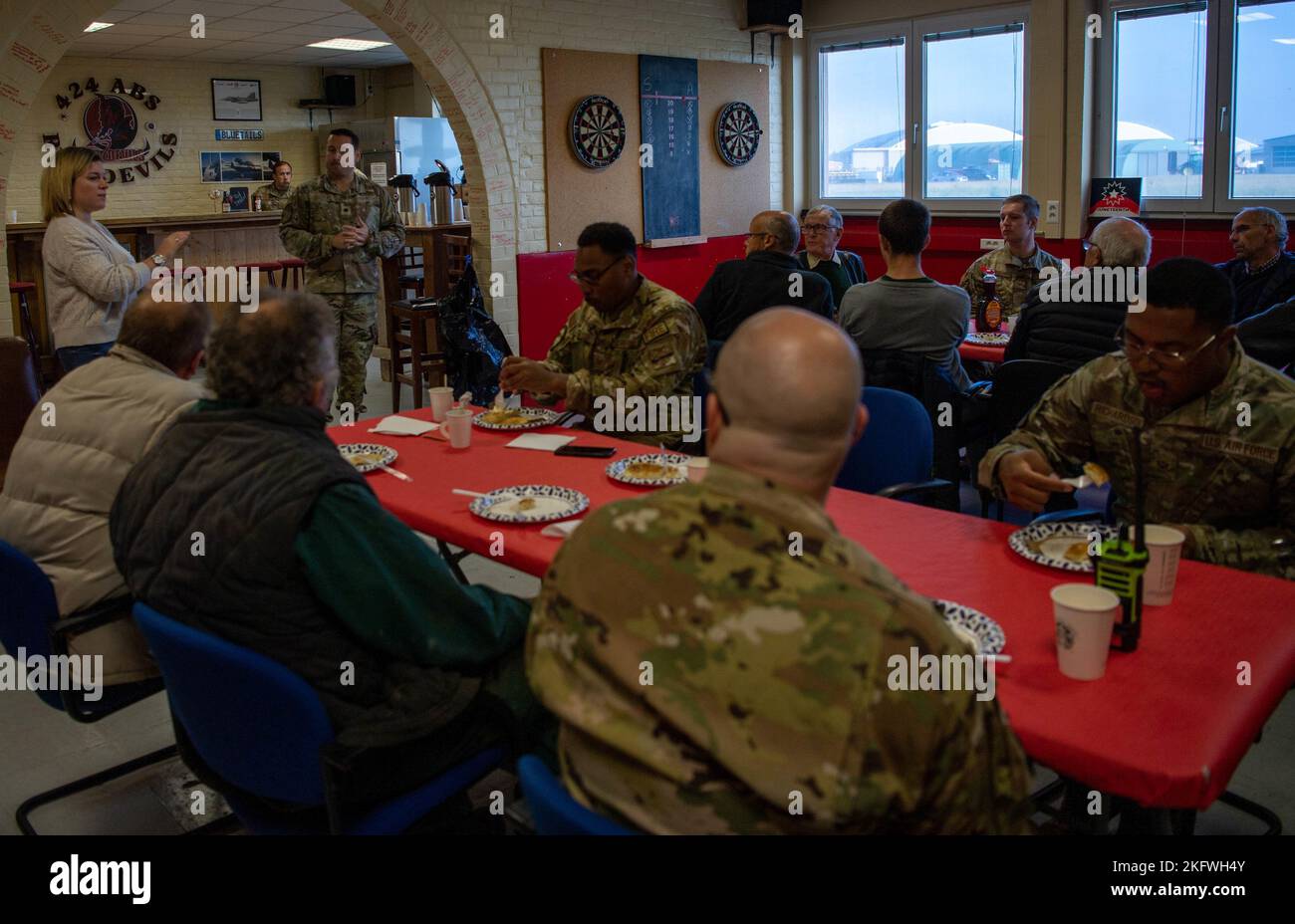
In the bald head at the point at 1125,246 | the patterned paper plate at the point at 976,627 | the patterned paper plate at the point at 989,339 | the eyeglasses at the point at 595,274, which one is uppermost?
the bald head at the point at 1125,246

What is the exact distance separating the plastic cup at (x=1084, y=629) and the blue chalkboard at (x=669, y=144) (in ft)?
21.8

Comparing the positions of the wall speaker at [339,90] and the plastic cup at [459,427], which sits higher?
the wall speaker at [339,90]

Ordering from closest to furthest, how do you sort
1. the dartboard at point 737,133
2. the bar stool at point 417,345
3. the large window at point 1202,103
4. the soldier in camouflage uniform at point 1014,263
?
1. the soldier in camouflage uniform at point 1014,263
2. the large window at point 1202,103
3. the bar stool at point 417,345
4. the dartboard at point 737,133

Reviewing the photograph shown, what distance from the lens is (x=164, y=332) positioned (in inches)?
102

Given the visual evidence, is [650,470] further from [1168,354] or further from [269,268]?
[269,268]

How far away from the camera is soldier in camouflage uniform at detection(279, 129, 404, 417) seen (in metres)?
6.43

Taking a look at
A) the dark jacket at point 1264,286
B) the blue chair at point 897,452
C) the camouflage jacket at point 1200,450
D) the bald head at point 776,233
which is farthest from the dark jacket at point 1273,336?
the camouflage jacket at point 1200,450

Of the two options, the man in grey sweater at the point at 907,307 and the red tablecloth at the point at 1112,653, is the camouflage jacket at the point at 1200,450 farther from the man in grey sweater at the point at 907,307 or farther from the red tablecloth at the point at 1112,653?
the man in grey sweater at the point at 907,307

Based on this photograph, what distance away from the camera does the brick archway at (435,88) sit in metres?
5.56

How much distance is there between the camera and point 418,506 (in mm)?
2705

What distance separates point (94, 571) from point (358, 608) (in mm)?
952

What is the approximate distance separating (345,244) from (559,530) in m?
4.47
